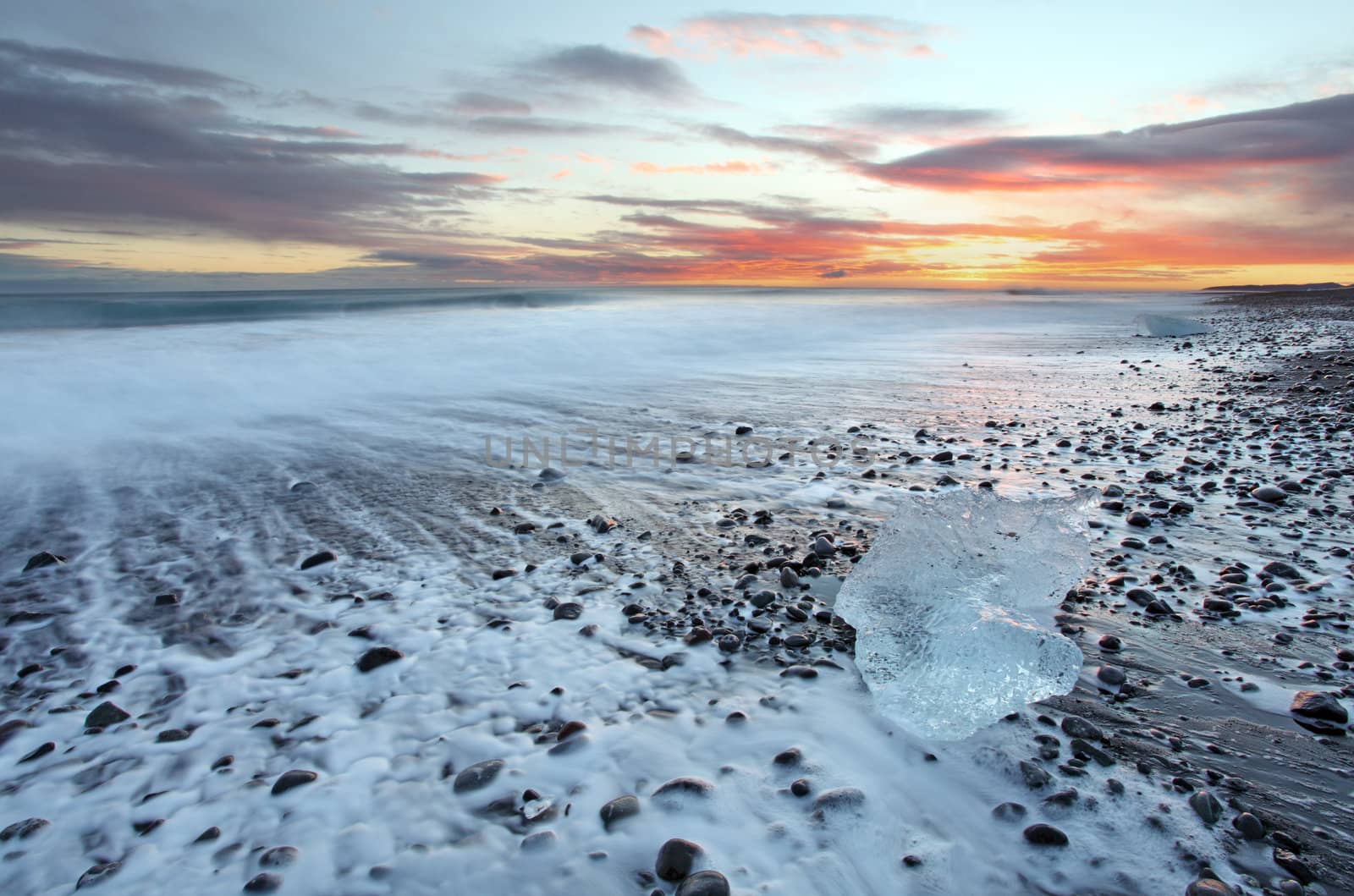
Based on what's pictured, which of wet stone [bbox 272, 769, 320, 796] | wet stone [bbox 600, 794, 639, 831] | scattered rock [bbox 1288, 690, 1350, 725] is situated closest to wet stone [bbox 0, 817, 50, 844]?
wet stone [bbox 272, 769, 320, 796]

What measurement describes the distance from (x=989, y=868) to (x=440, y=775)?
6.16 feet

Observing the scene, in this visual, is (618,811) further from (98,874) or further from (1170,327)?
(1170,327)

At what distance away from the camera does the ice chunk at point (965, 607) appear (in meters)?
2.87

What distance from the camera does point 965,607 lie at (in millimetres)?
3363

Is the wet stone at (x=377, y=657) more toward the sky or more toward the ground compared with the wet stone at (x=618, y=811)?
more toward the sky

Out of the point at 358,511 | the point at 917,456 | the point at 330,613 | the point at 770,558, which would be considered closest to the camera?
the point at 330,613

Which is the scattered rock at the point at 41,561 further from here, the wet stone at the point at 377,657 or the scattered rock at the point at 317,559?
the wet stone at the point at 377,657

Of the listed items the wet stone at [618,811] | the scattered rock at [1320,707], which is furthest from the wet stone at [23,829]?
the scattered rock at [1320,707]

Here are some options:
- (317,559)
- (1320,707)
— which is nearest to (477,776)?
(317,559)

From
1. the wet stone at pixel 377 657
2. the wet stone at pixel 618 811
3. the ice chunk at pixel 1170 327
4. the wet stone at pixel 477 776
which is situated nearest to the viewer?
the wet stone at pixel 618 811

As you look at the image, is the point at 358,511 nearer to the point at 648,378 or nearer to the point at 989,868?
the point at 989,868

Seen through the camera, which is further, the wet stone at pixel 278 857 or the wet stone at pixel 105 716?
the wet stone at pixel 105 716

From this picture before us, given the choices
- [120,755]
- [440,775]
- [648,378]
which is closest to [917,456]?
[440,775]

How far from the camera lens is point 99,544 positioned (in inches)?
195
